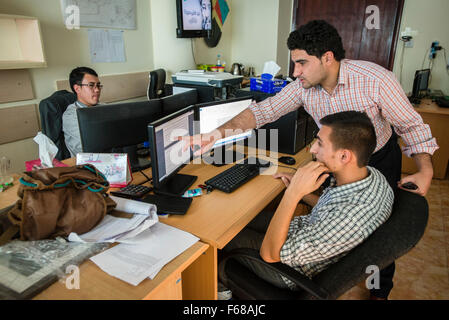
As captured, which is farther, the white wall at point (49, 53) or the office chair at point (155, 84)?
the office chair at point (155, 84)

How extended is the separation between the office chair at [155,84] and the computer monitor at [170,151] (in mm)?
1188

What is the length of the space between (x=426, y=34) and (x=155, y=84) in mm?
3555

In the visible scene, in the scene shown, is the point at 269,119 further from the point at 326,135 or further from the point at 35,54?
the point at 35,54

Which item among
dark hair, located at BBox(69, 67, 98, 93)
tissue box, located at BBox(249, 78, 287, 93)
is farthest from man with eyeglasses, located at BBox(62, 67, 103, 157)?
tissue box, located at BBox(249, 78, 287, 93)

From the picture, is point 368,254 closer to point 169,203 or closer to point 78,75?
point 169,203

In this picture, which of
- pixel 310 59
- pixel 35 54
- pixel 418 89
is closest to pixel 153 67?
pixel 35 54

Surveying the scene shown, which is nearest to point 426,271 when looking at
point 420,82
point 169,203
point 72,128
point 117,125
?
point 169,203

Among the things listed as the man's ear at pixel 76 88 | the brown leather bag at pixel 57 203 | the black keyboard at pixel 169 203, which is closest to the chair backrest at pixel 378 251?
the black keyboard at pixel 169 203

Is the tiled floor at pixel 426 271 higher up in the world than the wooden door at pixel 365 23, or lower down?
lower down

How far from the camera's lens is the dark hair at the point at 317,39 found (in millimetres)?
1486

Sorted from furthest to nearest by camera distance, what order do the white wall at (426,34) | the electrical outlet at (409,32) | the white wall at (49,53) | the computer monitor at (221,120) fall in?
the electrical outlet at (409,32), the white wall at (426,34), the white wall at (49,53), the computer monitor at (221,120)

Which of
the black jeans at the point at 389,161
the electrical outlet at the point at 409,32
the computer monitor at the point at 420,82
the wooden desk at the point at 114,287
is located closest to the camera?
the wooden desk at the point at 114,287

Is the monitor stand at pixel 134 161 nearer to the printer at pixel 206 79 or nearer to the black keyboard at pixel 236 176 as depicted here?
the black keyboard at pixel 236 176

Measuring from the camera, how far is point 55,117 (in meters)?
2.09
